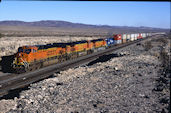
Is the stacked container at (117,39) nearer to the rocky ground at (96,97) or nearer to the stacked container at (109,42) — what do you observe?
the stacked container at (109,42)

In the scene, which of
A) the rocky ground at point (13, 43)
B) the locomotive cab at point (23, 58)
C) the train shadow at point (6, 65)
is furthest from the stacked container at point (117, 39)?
the locomotive cab at point (23, 58)

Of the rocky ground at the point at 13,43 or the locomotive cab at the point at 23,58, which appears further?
the rocky ground at the point at 13,43

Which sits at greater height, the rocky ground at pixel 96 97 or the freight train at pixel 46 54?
the freight train at pixel 46 54

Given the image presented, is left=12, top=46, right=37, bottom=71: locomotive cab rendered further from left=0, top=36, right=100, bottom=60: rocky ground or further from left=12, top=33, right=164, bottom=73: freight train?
left=0, top=36, right=100, bottom=60: rocky ground

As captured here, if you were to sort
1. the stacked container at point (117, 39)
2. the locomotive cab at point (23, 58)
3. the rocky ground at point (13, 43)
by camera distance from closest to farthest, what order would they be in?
the locomotive cab at point (23, 58) → the rocky ground at point (13, 43) → the stacked container at point (117, 39)

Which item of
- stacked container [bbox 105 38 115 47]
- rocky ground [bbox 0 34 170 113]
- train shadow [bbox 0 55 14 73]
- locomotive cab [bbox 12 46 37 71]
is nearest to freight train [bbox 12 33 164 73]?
locomotive cab [bbox 12 46 37 71]

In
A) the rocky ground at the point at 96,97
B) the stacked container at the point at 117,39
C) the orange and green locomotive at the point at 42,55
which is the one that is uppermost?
the stacked container at the point at 117,39

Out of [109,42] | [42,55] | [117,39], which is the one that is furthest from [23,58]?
[117,39]

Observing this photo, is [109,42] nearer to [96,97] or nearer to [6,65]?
[6,65]

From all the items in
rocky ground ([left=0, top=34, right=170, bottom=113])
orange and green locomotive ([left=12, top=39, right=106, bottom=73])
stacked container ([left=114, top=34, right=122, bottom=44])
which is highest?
stacked container ([left=114, top=34, right=122, bottom=44])


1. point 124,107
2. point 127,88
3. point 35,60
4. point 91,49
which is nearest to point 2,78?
point 35,60

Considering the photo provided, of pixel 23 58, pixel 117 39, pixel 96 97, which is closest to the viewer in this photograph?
pixel 96 97

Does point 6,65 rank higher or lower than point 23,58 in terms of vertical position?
lower

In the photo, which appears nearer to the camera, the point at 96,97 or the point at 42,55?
the point at 96,97
